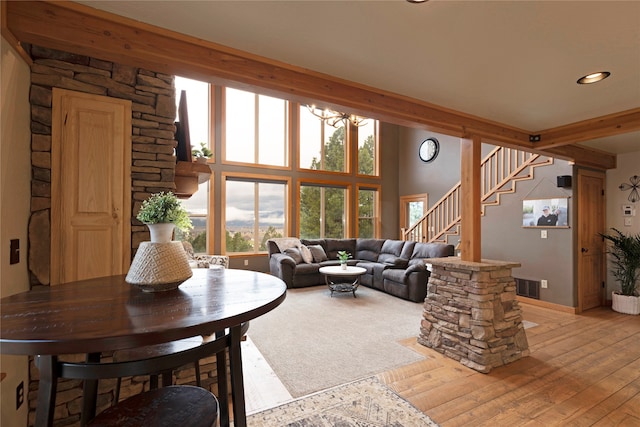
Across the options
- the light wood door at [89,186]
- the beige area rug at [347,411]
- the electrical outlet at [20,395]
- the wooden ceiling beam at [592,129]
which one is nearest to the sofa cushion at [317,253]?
the beige area rug at [347,411]

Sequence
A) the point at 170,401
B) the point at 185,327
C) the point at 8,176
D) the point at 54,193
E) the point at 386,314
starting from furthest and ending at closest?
the point at 386,314 → the point at 54,193 → the point at 8,176 → the point at 170,401 → the point at 185,327

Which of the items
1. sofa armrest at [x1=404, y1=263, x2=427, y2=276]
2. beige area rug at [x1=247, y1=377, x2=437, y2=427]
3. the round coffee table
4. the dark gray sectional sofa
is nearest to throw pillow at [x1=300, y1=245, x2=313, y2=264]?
the dark gray sectional sofa

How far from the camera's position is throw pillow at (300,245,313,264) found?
6.29 m

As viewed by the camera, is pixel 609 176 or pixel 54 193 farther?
pixel 609 176

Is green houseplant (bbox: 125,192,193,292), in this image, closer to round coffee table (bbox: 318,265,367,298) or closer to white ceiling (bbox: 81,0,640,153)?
white ceiling (bbox: 81,0,640,153)

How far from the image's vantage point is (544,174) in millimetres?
4590

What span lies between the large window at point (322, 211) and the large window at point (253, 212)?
Answer: 556 mm

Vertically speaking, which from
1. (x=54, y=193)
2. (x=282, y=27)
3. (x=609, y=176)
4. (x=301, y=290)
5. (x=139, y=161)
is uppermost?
(x=282, y=27)

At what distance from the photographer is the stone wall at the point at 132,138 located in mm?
1687

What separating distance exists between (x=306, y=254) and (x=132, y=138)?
15.5 ft

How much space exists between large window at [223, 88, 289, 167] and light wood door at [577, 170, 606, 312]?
5831 millimetres

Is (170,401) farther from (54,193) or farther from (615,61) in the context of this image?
(615,61)

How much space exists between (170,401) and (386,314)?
11.4 feet

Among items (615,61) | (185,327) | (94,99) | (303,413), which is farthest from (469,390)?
(94,99)
